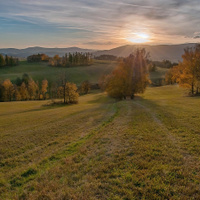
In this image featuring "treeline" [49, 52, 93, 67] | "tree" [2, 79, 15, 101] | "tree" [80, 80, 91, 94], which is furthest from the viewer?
"treeline" [49, 52, 93, 67]

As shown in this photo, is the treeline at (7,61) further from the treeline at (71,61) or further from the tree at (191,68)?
the tree at (191,68)

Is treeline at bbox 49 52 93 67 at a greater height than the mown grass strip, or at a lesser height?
greater

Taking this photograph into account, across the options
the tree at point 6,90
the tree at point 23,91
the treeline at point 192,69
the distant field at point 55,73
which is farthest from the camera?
the distant field at point 55,73

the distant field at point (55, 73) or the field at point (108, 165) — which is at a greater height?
the distant field at point (55, 73)

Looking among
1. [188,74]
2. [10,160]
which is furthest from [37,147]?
[188,74]

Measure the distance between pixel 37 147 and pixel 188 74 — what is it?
49034mm

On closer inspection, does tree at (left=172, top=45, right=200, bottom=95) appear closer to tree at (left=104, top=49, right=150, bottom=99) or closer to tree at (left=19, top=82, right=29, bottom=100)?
tree at (left=104, top=49, right=150, bottom=99)

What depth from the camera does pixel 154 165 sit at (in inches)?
340

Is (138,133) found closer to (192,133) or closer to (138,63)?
(192,133)

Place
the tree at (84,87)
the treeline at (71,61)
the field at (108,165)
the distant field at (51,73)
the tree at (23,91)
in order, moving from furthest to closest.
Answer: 1. the treeline at (71,61)
2. the distant field at (51,73)
3. the tree at (84,87)
4. the tree at (23,91)
5. the field at (108,165)

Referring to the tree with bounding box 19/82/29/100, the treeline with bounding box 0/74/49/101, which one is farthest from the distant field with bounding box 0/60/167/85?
the tree with bounding box 19/82/29/100

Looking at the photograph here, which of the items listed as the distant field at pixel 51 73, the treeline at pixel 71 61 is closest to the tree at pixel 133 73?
the distant field at pixel 51 73

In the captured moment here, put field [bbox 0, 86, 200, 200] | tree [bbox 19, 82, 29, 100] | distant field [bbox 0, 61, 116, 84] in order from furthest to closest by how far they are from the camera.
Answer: distant field [bbox 0, 61, 116, 84] → tree [bbox 19, 82, 29, 100] → field [bbox 0, 86, 200, 200]

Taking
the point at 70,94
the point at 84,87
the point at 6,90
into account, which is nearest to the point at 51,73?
the point at 84,87
